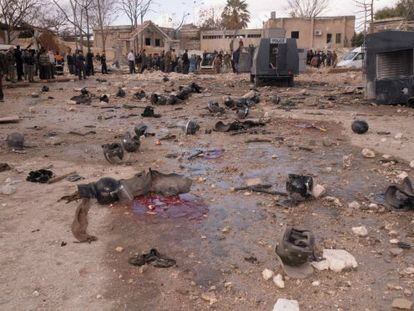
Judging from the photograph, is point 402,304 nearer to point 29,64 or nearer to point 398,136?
point 398,136

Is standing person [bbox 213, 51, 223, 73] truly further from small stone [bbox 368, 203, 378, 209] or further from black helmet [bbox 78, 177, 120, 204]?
small stone [bbox 368, 203, 378, 209]

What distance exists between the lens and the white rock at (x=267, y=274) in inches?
131

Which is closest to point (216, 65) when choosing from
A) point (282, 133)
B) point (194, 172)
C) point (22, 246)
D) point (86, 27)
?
point (86, 27)

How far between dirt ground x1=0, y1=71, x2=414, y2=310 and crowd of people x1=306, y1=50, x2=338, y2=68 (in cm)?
2423

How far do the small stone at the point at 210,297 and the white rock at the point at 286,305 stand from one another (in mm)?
394

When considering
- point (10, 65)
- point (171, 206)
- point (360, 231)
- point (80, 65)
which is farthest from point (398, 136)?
point (80, 65)

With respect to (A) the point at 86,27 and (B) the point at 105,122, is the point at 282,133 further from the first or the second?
(A) the point at 86,27

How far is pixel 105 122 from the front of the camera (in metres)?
10.3

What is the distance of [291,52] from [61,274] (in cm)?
1474

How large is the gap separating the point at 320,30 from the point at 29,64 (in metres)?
32.9

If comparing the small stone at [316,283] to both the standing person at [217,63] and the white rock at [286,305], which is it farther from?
the standing person at [217,63]

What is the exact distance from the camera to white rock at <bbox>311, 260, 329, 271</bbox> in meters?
3.41

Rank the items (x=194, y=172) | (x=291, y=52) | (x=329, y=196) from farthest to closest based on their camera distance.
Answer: (x=291, y=52), (x=194, y=172), (x=329, y=196)

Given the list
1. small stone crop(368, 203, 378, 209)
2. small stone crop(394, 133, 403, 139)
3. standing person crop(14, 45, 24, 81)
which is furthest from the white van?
small stone crop(368, 203, 378, 209)
